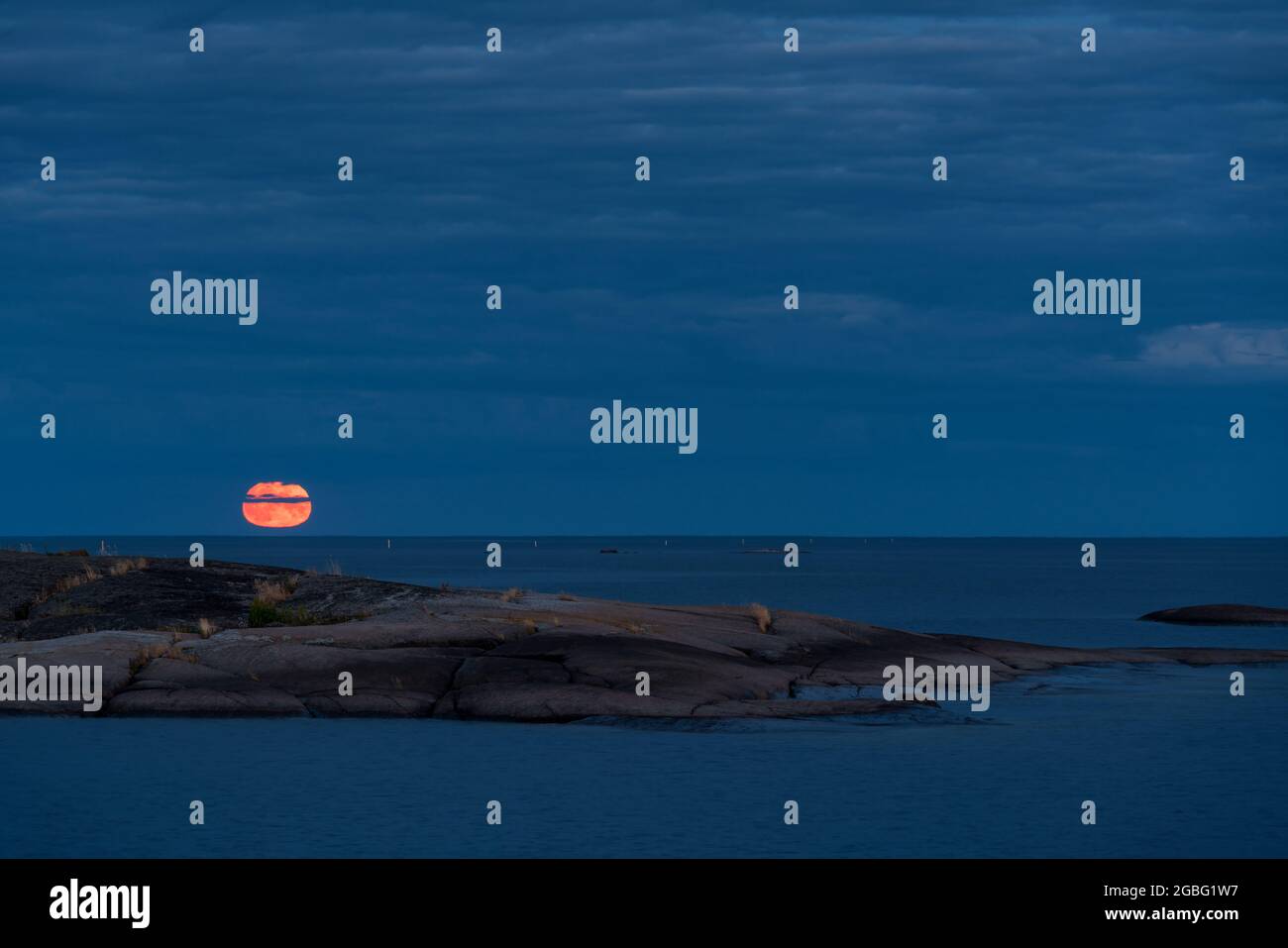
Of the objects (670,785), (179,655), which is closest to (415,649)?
(179,655)

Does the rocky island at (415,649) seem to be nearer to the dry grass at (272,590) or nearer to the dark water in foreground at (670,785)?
the dry grass at (272,590)

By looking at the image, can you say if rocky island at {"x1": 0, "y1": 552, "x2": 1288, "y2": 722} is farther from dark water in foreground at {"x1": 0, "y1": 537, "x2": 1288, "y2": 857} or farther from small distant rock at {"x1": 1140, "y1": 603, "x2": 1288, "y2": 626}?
small distant rock at {"x1": 1140, "y1": 603, "x2": 1288, "y2": 626}

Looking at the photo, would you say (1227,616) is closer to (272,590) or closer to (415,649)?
(272,590)

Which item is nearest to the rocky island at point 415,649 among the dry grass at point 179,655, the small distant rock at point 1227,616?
the dry grass at point 179,655

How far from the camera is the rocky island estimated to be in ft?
131

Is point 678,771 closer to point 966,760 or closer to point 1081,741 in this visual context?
point 966,760

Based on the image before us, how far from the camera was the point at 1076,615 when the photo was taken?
112 m

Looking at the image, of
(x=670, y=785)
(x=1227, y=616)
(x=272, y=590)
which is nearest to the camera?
(x=670, y=785)

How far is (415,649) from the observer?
1694 inches

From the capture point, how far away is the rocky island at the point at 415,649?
131ft

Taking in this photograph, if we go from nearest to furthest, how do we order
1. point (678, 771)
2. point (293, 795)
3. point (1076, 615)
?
point (293, 795) < point (678, 771) < point (1076, 615)

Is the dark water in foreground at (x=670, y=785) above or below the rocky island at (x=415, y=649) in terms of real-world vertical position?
below
